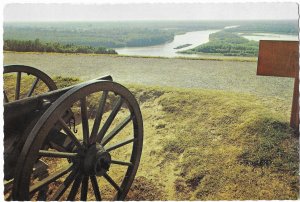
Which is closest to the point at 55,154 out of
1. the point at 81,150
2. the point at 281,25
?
the point at 81,150

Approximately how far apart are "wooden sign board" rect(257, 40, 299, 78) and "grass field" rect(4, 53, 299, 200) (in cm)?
102

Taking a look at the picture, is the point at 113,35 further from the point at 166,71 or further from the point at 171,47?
the point at 166,71

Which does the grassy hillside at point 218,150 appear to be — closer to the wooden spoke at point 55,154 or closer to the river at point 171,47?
the wooden spoke at point 55,154

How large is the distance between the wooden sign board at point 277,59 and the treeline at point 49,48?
7.14 m

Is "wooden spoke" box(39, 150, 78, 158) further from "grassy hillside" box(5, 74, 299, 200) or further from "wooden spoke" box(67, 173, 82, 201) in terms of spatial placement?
"grassy hillside" box(5, 74, 299, 200)

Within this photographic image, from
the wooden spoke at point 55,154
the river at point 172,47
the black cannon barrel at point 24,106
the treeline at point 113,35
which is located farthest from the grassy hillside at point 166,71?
the black cannon barrel at point 24,106

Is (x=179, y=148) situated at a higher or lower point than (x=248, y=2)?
lower

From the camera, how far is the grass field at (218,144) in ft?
14.5

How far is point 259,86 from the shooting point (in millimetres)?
8234

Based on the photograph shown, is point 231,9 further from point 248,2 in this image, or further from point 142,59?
point 142,59

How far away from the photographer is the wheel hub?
10.8 ft

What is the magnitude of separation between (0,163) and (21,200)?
0.53 m

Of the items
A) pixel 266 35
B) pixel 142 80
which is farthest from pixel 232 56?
pixel 142 80

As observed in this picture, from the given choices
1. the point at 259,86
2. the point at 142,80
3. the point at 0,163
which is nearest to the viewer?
the point at 0,163
